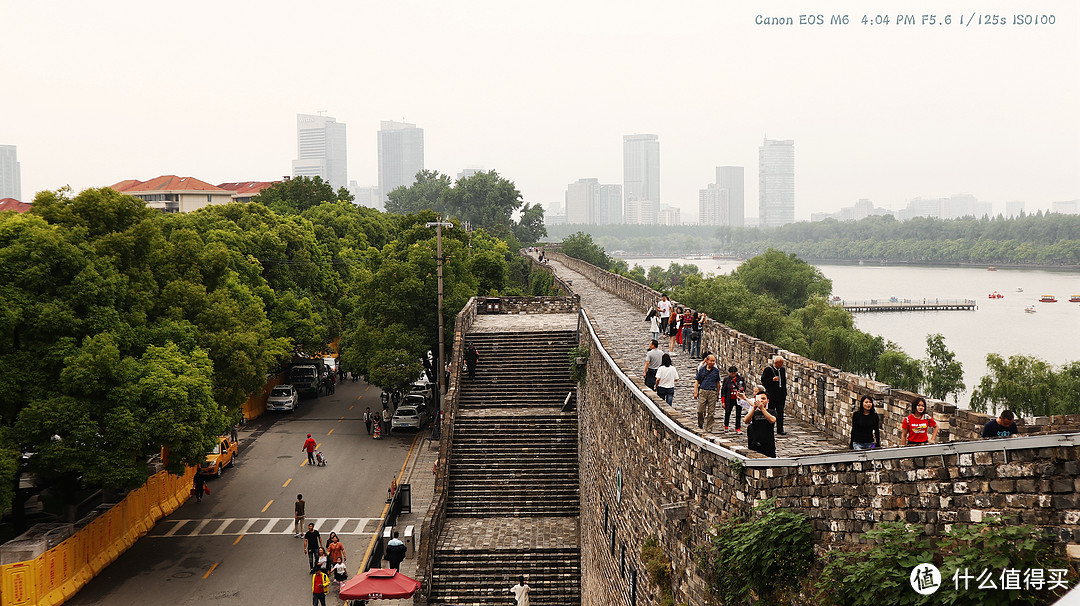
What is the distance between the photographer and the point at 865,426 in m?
8.84

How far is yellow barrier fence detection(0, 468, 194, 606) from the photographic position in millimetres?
17938

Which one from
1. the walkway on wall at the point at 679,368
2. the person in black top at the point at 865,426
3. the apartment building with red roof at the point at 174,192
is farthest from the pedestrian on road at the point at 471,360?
the apartment building with red roof at the point at 174,192

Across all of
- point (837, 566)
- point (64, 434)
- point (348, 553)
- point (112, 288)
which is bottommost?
point (348, 553)

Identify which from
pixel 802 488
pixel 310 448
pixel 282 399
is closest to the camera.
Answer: pixel 802 488

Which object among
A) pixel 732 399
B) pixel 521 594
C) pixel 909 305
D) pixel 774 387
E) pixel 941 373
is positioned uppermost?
pixel 774 387

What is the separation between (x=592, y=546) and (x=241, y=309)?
1842 centimetres

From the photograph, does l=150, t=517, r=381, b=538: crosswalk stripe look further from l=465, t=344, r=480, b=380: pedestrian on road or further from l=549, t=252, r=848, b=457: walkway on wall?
l=549, t=252, r=848, b=457: walkway on wall

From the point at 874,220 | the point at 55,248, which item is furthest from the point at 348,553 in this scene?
the point at 874,220

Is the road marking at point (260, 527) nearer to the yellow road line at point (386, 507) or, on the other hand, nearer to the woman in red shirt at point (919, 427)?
the yellow road line at point (386, 507)

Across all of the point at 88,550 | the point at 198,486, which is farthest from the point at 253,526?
the point at 88,550

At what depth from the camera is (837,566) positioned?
6.08 metres

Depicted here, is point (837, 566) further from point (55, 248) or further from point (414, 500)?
point (414, 500)

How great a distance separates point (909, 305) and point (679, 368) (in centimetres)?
9704

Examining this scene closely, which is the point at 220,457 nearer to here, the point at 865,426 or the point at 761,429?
the point at 761,429
